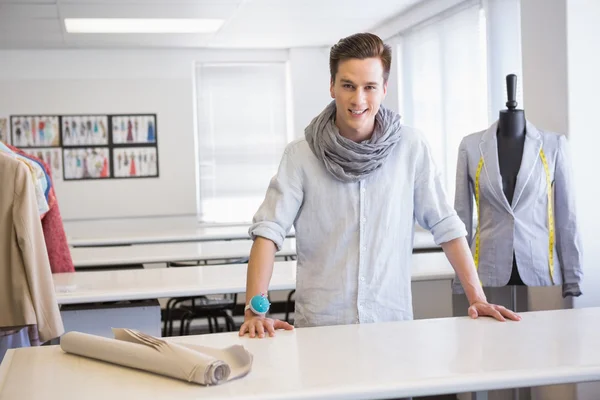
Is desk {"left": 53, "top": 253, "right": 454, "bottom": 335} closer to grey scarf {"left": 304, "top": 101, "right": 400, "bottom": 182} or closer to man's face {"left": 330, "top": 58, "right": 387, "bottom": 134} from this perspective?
grey scarf {"left": 304, "top": 101, "right": 400, "bottom": 182}

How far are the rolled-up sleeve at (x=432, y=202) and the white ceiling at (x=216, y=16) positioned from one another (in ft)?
13.9

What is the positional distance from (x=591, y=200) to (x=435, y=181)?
2018mm

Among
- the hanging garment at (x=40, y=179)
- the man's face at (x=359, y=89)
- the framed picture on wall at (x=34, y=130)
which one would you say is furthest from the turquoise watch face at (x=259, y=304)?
the framed picture on wall at (x=34, y=130)

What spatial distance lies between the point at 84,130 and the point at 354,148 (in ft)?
23.3

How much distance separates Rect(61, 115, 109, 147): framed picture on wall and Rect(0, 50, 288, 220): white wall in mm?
77

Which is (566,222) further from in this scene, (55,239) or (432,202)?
(55,239)

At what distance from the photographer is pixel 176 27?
7.56 meters

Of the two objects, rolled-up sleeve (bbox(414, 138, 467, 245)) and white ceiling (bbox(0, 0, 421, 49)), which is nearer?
rolled-up sleeve (bbox(414, 138, 467, 245))

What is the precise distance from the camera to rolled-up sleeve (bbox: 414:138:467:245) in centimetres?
236

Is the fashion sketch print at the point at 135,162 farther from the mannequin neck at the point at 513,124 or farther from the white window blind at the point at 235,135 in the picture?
the mannequin neck at the point at 513,124

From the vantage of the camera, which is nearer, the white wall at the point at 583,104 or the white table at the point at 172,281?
the white table at the point at 172,281

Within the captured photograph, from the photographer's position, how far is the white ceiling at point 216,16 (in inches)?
253

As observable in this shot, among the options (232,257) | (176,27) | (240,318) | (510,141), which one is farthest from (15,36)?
(510,141)

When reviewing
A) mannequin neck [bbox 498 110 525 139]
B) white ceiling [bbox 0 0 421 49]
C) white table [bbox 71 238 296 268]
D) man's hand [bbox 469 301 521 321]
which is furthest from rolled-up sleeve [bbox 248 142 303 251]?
white ceiling [bbox 0 0 421 49]
